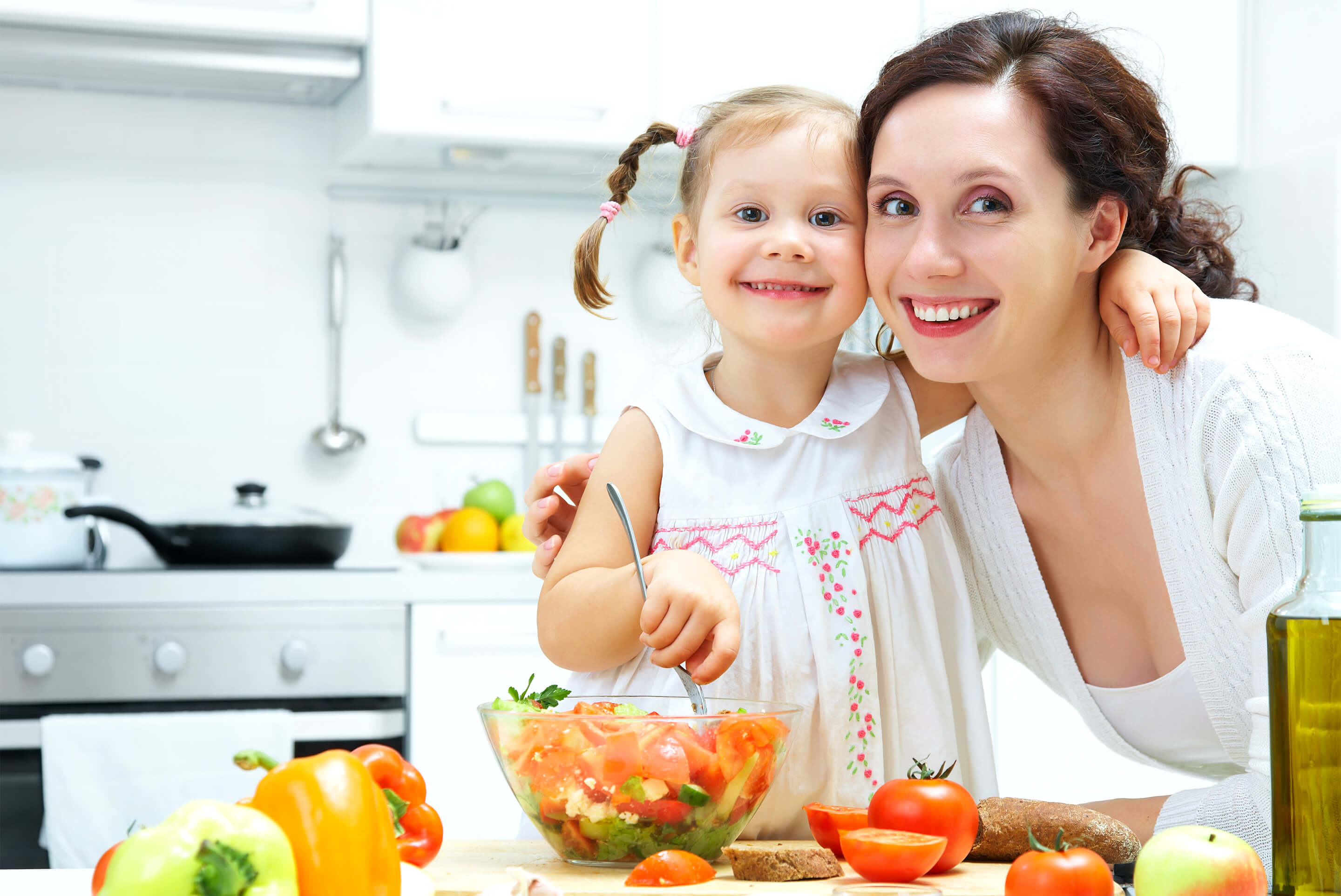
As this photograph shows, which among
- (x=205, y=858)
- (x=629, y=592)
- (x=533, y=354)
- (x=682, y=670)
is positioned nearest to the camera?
(x=205, y=858)

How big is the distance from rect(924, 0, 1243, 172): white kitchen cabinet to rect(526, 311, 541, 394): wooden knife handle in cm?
112

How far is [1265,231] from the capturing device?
97.1 inches

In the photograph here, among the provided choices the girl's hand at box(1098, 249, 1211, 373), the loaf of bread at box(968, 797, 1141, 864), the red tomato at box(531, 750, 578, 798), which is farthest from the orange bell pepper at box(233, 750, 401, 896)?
the girl's hand at box(1098, 249, 1211, 373)

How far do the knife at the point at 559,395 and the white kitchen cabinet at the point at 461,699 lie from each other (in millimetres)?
642

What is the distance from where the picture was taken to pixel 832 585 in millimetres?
1067

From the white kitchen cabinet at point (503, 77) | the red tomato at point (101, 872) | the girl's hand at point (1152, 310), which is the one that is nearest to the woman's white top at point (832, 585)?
the girl's hand at point (1152, 310)

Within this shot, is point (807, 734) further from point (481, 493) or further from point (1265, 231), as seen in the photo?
point (1265, 231)

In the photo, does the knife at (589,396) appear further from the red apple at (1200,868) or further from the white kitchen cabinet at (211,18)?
the red apple at (1200,868)

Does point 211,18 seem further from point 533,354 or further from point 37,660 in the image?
point 37,660

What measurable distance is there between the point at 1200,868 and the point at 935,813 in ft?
0.49

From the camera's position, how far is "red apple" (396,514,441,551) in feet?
7.81

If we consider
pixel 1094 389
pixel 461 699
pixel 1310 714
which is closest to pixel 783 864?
pixel 1310 714

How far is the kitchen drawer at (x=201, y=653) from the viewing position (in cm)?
184

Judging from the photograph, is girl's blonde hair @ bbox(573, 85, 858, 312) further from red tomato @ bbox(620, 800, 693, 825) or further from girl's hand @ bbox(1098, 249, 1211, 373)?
red tomato @ bbox(620, 800, 693, 825)
